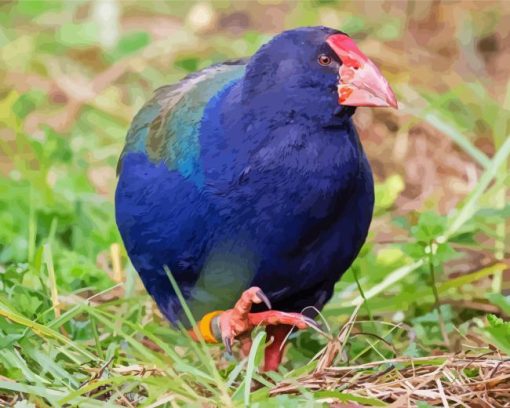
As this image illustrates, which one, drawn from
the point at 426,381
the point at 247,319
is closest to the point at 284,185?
the point at 247,319

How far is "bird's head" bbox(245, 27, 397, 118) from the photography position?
2.68 m

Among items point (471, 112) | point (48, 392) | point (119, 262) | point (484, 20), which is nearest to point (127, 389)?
point (48, 392)

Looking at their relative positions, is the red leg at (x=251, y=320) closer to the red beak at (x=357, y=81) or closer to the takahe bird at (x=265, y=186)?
the takahe bird at (x=265, y=186)

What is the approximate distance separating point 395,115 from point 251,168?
7.83 feet

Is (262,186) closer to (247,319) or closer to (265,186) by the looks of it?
(265,186)

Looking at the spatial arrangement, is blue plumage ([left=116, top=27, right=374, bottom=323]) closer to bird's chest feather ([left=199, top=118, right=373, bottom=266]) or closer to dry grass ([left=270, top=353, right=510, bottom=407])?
bird's chest feather ([left=199, top=118, right=373, bottom=266])

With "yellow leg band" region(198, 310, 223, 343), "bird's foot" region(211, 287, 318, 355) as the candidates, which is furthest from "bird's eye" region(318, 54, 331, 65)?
"yellow leg band" region(198, 310, 223, 343)

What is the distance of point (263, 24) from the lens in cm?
578

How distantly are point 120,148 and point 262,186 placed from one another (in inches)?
83.3

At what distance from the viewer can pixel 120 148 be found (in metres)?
4.70

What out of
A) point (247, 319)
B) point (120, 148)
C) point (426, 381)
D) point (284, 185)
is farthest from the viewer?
point (120, 148)

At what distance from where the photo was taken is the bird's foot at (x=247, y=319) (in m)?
2.71

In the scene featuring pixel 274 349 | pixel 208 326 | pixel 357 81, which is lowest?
pixel 274 349

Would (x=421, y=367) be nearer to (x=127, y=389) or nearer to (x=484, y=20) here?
(x=127, y=389)
